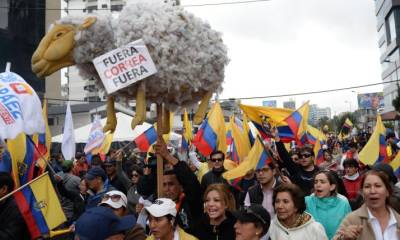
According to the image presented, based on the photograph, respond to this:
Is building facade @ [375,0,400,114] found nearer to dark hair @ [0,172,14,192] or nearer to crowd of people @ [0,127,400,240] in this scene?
crowd of people @ [0,127,400,240]

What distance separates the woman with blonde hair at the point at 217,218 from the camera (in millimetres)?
3561

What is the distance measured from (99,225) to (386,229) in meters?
2.11

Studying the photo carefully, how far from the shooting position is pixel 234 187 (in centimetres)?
596

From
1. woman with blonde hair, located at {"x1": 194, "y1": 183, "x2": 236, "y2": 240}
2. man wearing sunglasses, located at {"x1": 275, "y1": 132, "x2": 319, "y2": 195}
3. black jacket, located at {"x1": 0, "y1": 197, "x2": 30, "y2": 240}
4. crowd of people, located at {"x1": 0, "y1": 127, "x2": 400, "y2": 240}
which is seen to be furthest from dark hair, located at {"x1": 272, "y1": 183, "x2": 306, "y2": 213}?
black jacket, located at {"x1": 0, "y1": 197, "x2": 30, "y2": 240}

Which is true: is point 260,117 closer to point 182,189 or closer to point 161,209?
point 182,189

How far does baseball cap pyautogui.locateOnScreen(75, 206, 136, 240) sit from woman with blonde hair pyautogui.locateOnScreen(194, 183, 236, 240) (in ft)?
3.33

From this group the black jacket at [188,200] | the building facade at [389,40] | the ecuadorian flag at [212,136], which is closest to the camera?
the black jacket at [188,200]

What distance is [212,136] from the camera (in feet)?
28.0

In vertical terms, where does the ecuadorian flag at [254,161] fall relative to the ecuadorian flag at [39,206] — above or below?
above

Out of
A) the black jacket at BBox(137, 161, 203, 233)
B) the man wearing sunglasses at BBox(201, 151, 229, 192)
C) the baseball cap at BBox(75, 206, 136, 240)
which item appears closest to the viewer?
the baseball cap at BBox(75, 206, 136, 240)

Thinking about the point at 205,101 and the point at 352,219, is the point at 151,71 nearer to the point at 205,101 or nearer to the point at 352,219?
the point at 205,101

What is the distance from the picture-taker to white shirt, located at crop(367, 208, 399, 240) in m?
3.15

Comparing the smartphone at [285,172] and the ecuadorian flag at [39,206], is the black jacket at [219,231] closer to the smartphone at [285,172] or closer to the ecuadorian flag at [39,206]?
the ecuadorian flag at [39,206]

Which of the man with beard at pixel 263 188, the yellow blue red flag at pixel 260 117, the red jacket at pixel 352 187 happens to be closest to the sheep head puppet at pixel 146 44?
the man with beard at pixel 263 188
